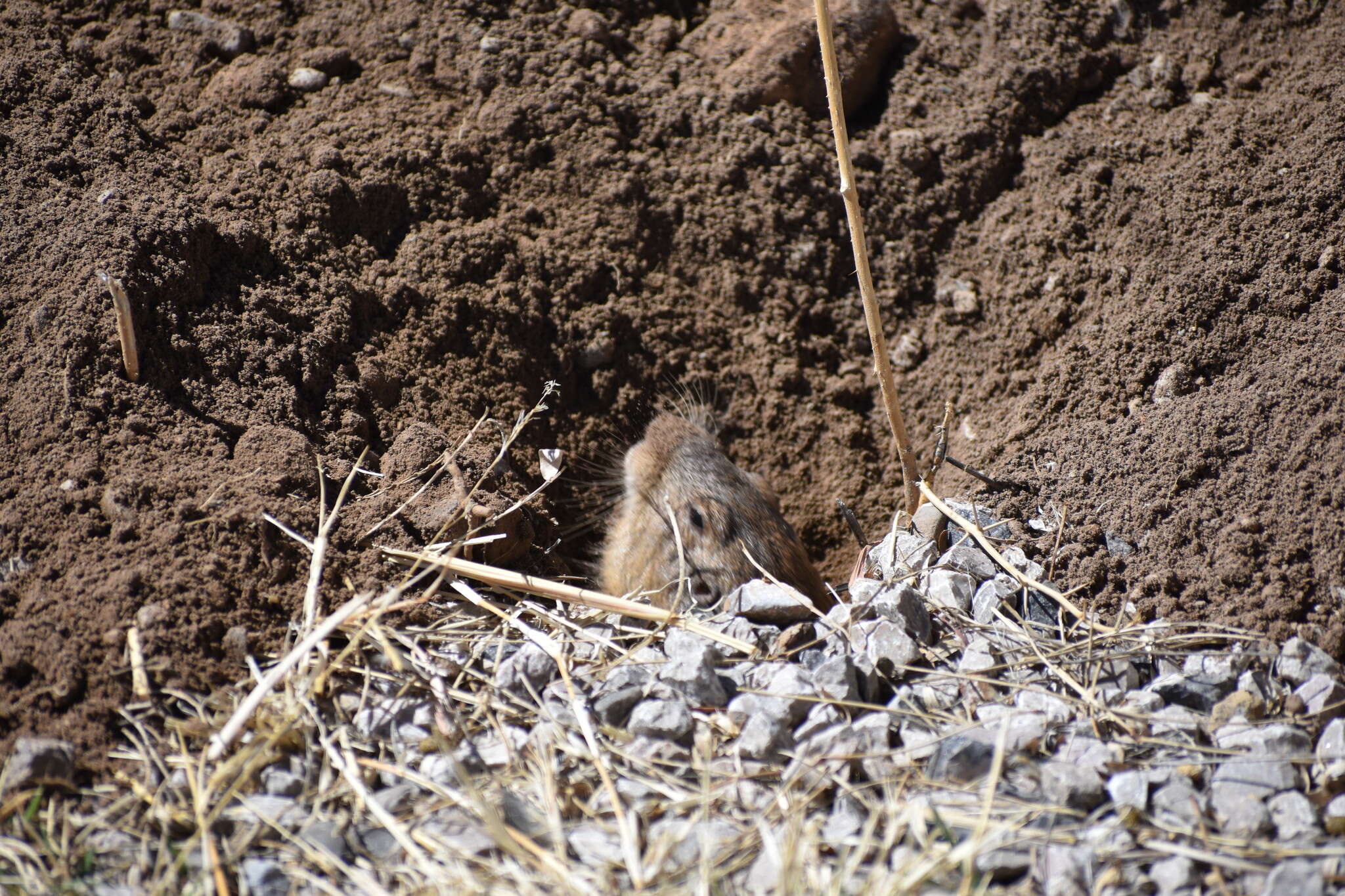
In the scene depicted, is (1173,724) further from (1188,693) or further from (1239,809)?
(1239,809)

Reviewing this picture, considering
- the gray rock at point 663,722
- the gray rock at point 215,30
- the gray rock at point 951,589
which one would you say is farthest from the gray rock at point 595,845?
the gray rock at point 215,30

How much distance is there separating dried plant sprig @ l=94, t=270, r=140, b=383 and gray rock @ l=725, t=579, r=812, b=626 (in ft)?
6.26

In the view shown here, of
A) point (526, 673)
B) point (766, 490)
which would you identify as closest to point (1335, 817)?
point (526, 673)

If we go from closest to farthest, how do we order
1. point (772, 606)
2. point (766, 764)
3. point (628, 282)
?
point (766, 764), point (772, 606), point (628, 282)

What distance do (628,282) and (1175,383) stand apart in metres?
1.98

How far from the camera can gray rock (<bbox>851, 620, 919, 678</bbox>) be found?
7.93 ft

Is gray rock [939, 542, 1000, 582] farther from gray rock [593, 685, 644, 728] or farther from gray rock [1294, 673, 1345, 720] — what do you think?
gray rock [593, 685, 644, 728]

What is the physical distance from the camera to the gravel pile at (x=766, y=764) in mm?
1832

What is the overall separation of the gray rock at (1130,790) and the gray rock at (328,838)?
1649 millimetres

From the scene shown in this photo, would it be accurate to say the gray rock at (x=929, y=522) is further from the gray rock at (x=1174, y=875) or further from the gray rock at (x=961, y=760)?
the gray rock at (x=1174, y=875)

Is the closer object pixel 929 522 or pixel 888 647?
pixel 888 647

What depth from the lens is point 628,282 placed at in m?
3.61

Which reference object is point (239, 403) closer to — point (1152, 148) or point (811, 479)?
point (811, 479)

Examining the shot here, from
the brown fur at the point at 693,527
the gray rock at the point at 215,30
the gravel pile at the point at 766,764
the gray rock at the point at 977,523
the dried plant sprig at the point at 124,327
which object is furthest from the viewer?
the gray rock at the point at 215,30
